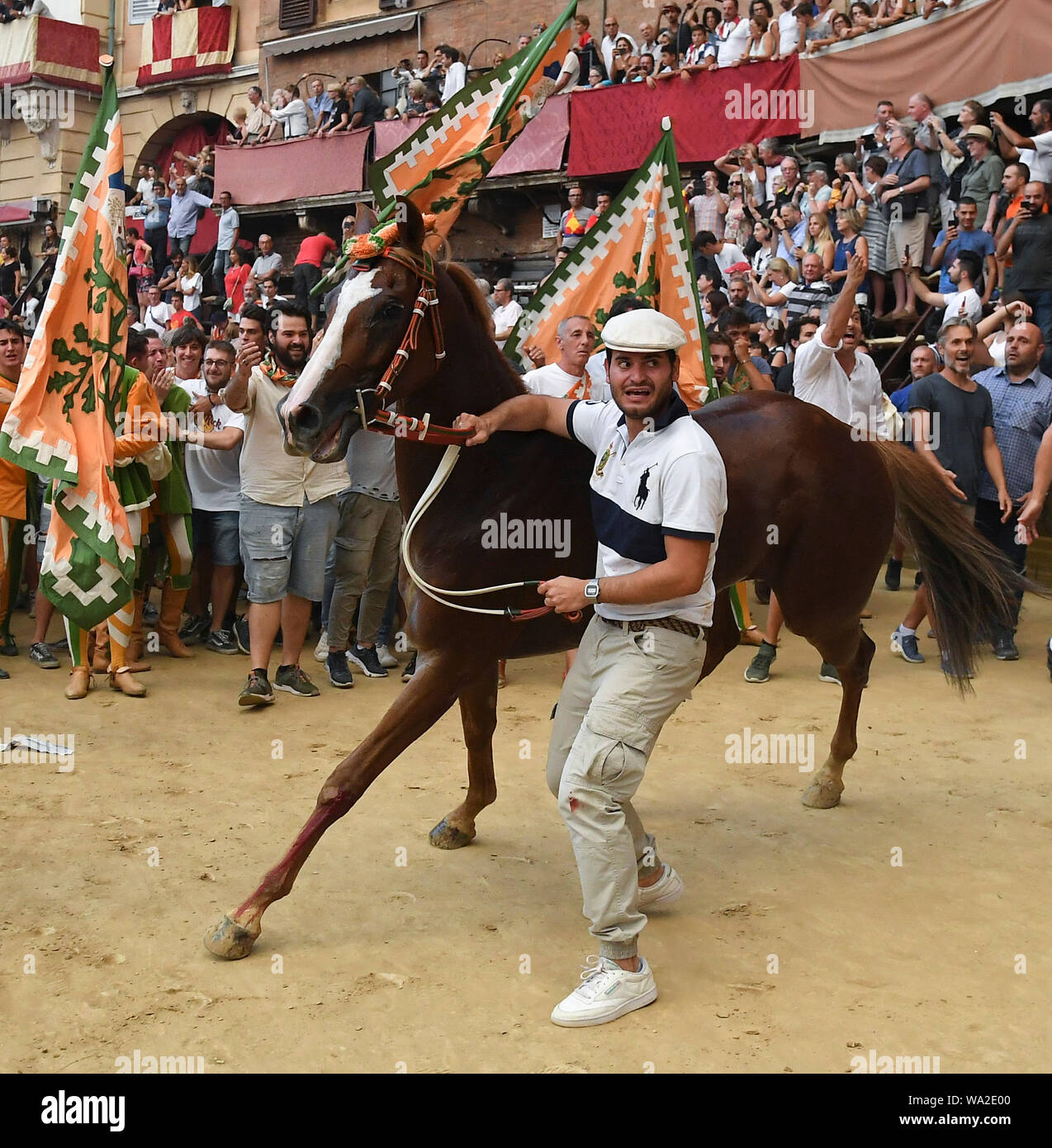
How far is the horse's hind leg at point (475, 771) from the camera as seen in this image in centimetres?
475

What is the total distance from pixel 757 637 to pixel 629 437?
5.15 m

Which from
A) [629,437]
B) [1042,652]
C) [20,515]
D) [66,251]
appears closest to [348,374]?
[629,437]

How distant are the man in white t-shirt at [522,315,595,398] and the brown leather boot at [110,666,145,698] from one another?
293 centimetres

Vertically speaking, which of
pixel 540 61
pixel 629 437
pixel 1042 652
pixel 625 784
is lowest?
pixel 1042 652

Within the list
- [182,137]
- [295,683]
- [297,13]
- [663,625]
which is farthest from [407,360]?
[182,137]

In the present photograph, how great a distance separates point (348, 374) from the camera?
3.66 m

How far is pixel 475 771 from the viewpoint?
4.77 metres

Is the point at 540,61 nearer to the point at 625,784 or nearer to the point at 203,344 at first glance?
the point at 625,784

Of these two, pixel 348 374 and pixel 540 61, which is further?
pixel 540 61

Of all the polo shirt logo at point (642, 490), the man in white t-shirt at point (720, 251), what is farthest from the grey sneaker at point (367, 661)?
the man in white t-shirt at point (720, 251)

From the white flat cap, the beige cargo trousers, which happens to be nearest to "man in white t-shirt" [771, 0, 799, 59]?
the white flat cap

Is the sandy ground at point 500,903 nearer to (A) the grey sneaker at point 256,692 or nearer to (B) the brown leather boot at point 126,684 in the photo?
(A) the grey sneaker at point 256,692

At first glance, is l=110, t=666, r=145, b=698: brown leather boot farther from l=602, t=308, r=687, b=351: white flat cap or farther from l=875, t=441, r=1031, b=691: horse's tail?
l=602, t=308, r=687, b=351: white flat cap
